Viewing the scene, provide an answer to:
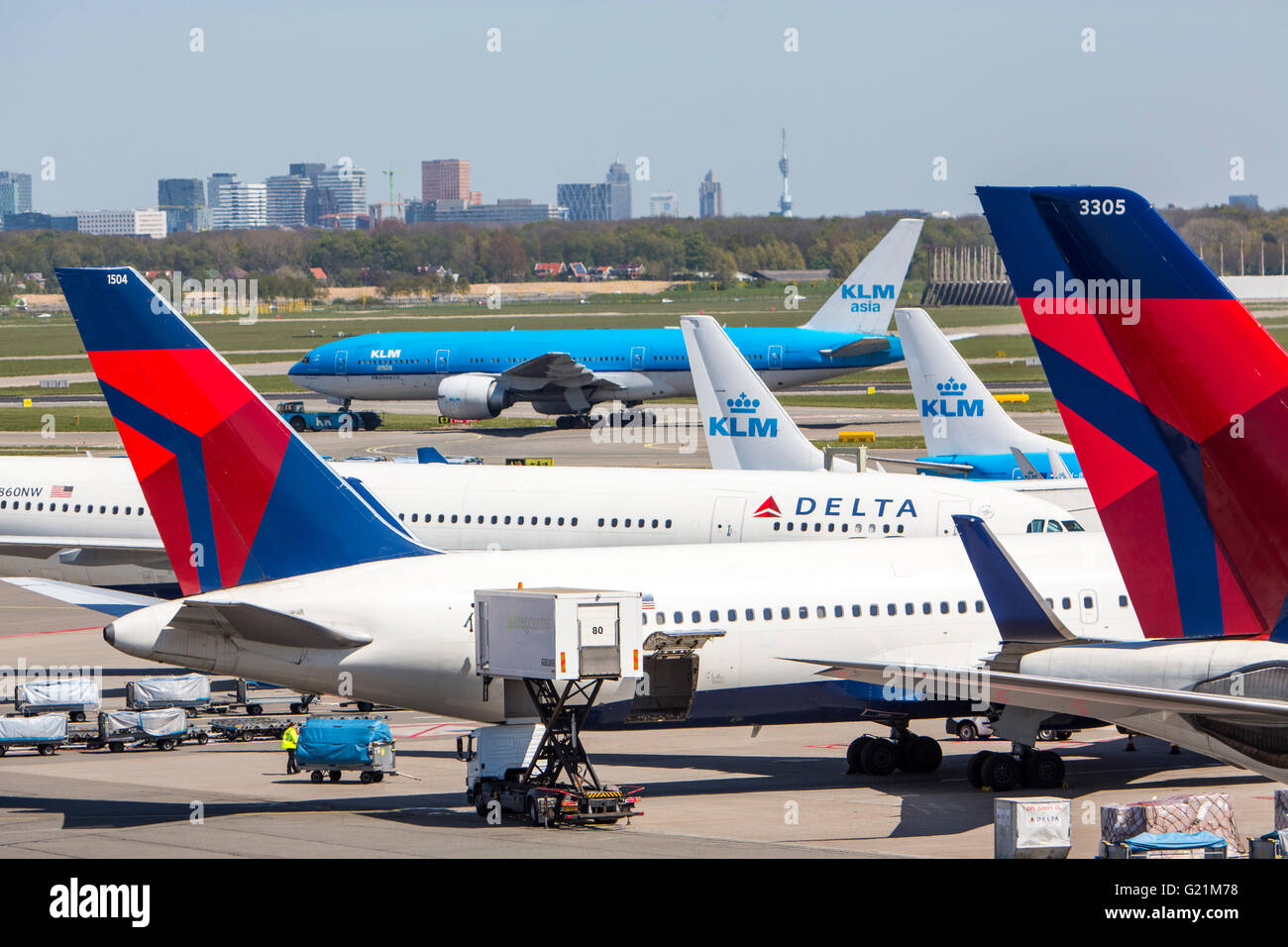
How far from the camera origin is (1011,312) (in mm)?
190750

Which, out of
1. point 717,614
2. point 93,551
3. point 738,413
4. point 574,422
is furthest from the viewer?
point 574,422

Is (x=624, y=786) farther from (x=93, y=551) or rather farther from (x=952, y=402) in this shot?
(x=952, y=402)

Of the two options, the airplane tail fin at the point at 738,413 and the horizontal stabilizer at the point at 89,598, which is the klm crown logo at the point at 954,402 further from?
the horizontal stabilizer at the point at 89,598

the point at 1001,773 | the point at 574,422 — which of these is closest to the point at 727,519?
the point at 1001,773

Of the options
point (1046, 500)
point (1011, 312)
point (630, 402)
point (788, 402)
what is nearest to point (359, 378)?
point (630, 402)

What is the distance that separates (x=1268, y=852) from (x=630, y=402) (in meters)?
78.1

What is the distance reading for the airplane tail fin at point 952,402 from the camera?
169ft

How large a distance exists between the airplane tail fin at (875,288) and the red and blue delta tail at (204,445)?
166 feet

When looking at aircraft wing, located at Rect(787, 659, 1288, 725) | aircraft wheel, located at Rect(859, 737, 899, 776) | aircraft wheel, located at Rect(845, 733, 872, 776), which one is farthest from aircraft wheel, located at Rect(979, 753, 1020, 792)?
aircraft wing, located at Rect(787, 659, 1288, 725)

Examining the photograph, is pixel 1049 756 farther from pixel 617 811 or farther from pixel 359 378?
pixel 359 378

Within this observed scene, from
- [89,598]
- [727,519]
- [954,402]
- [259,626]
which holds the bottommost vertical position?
[259,626]

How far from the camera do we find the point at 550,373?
91.5m

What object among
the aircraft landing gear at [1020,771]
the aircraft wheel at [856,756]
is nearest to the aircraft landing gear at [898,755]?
the aircraft wheel at [856,756]

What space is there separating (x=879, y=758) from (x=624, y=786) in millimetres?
4262
